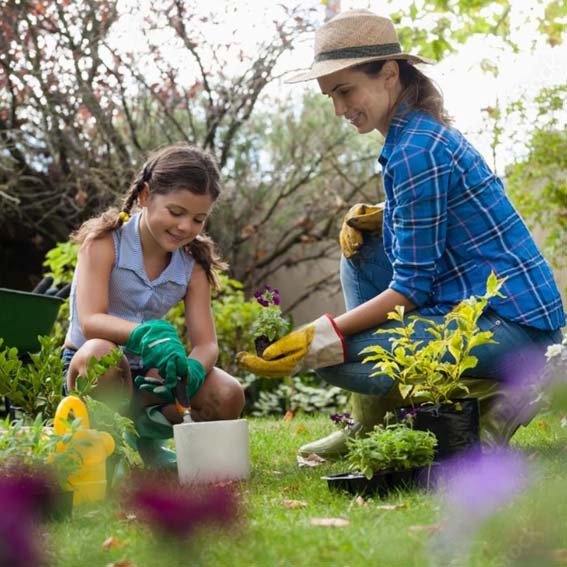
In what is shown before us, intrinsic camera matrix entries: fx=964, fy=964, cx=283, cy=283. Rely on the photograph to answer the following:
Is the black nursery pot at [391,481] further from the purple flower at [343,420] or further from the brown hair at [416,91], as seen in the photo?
the brown hair at [416,91]

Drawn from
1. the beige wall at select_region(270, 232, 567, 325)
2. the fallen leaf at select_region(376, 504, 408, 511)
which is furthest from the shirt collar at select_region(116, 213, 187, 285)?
the beige wall at select_region(270, 232, 567, 325)

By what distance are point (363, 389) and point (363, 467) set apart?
2.15 feet

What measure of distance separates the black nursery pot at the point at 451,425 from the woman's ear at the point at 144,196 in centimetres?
126

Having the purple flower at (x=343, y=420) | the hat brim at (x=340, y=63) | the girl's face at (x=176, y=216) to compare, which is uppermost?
the hat brim at (x=340, y=63)

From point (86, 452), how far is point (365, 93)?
53.9 inches

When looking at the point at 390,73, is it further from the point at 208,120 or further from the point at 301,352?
the point at 208,120

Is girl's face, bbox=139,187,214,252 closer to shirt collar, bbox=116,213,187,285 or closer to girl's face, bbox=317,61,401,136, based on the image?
shirt collar, bbox=116,213,187,285

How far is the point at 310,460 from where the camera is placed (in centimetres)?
327

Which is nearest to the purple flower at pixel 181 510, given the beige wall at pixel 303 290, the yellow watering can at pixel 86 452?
the yellow watering can at pixel 86 452

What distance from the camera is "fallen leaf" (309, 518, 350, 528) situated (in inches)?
77.2

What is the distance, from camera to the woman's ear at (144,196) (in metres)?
3.29

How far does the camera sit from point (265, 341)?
2.91 m

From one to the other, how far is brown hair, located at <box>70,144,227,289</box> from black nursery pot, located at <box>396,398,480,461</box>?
1092 millimetres

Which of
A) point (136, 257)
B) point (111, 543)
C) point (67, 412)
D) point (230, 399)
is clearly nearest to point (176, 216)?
point (136, 257)
